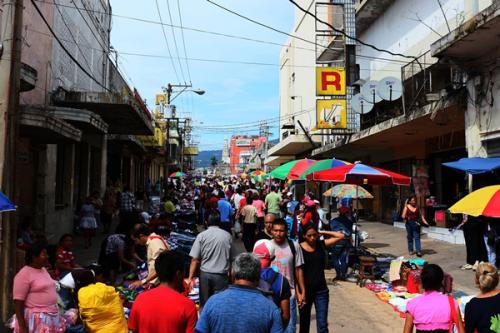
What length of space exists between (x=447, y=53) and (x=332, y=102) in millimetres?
10060

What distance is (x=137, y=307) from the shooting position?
3.22m

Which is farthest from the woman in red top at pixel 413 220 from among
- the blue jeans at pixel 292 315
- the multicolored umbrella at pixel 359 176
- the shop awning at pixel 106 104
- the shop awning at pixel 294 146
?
the shop awning at pixel 294 146

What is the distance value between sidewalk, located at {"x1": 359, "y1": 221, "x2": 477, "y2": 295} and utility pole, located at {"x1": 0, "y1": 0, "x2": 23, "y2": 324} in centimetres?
736

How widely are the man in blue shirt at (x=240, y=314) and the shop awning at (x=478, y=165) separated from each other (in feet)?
26.1

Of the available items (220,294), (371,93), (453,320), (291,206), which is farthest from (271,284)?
(371,93)

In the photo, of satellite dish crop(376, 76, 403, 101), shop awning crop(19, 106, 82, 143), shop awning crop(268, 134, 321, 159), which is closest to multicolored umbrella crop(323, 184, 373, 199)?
satellite dish crop(376, 76, 403, 101)

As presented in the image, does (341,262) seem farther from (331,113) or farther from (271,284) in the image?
(331,113)

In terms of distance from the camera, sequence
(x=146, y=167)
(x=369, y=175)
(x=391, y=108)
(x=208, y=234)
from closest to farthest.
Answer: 1. (x=208, y=234)
2. (x=369, y=175)
3. (x=391, y=108)
4. (x=146, y=167)

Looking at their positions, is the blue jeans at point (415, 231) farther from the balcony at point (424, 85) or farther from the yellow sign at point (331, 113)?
the yellow sign at point (331, 113)

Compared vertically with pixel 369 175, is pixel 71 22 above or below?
above

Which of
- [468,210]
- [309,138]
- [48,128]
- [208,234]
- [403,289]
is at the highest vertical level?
[309,138]

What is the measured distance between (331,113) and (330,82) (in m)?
1.39

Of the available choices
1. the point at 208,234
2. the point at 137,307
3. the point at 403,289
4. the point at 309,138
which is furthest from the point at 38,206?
the point at 309,138

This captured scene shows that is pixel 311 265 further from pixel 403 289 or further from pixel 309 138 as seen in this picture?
pixel 309 138
